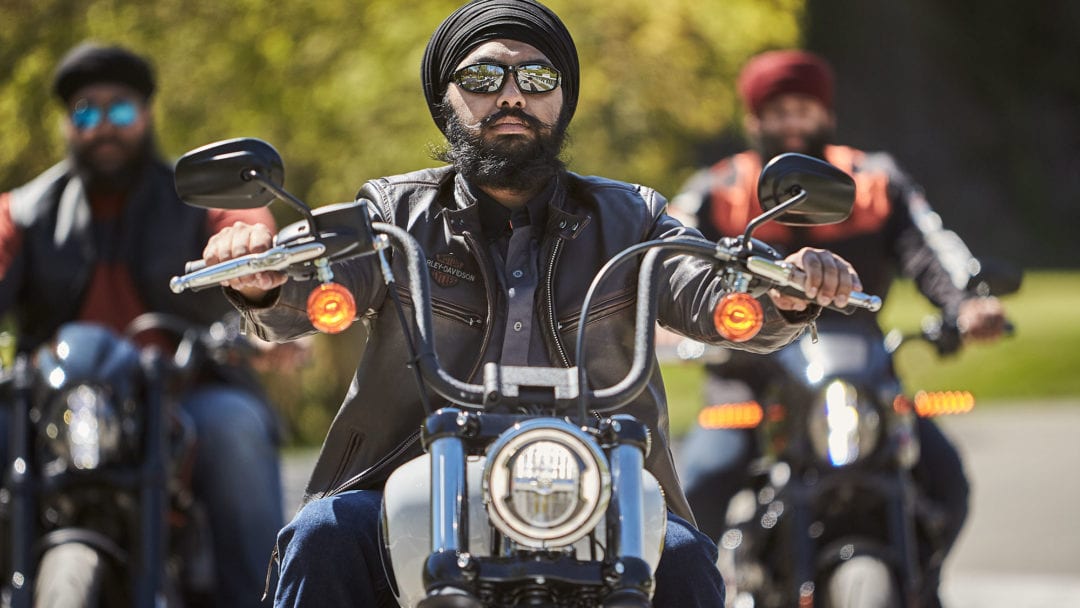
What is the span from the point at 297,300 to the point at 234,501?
7.64 ft

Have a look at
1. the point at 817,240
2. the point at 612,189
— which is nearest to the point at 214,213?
the point at 817,240

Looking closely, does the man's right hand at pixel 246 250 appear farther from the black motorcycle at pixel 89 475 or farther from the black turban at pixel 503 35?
the black motorcycle at pixel 89 475

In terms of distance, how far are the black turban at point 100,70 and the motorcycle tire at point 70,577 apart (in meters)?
1.97

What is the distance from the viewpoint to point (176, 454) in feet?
16.9

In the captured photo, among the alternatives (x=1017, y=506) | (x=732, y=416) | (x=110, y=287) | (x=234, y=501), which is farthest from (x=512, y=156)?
(x=1017, y=506)

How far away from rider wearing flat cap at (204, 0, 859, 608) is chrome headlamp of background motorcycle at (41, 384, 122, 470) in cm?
164

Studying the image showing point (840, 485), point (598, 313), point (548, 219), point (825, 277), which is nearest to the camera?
point (825, 277)

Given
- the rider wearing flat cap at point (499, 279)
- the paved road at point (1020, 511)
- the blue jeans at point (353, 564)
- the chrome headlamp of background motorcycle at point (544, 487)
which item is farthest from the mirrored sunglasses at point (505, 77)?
the paved road at point (1020, 511)

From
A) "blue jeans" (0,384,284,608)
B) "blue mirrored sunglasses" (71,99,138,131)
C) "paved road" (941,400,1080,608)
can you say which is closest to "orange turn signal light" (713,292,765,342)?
"blue jeans" (0,384,284,608)

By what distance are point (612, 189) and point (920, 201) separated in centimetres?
257

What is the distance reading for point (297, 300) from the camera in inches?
128

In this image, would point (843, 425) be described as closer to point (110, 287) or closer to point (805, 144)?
point (805, 144)

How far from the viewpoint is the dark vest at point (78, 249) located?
19.3 feet

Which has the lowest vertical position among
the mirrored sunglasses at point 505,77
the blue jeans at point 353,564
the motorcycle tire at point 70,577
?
the blue jeans at point 353,564
